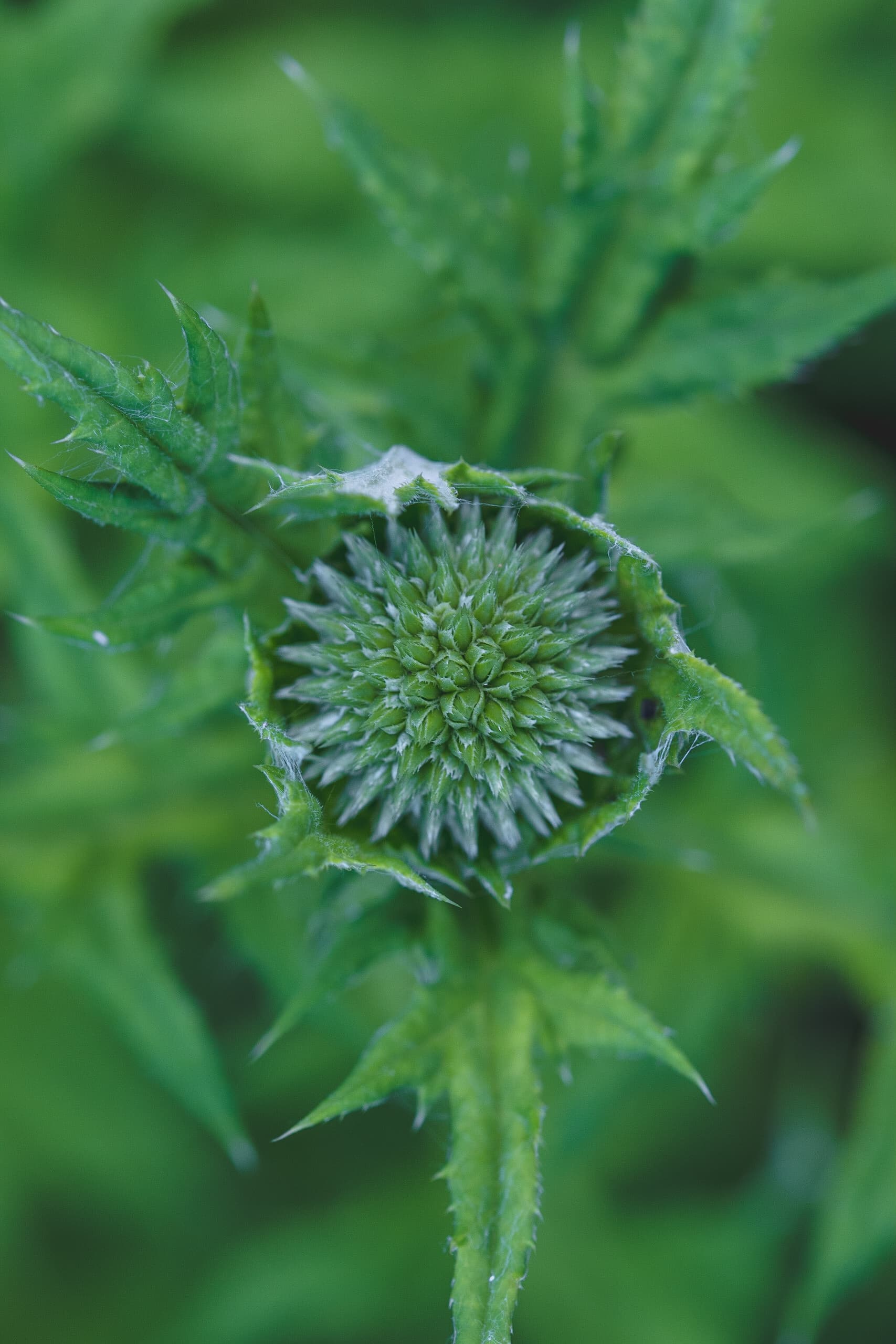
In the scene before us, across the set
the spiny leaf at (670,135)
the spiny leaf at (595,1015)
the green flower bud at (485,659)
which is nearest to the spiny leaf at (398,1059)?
the spiny leaf at (595,1015)

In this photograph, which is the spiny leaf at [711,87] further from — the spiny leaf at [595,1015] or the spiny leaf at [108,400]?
the spiny leaf at [595,1015]

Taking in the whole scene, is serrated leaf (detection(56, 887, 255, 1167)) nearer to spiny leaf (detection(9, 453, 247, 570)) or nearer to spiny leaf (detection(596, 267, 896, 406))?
spiny leaf (detection(9, 453, 247, 570))

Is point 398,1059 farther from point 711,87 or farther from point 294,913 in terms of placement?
point 711,87

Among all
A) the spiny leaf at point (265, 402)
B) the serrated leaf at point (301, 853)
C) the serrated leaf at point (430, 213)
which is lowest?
the serrated leaf at point (301, 853)

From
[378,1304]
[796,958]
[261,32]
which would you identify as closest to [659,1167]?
[378,1304]

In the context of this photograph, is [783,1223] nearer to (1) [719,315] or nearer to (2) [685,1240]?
(2) [685,1240]

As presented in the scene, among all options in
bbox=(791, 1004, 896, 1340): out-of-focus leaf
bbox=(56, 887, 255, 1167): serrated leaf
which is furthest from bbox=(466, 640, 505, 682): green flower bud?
bbox=(791, 1004, 896, 1340): out-of-focus leaf
